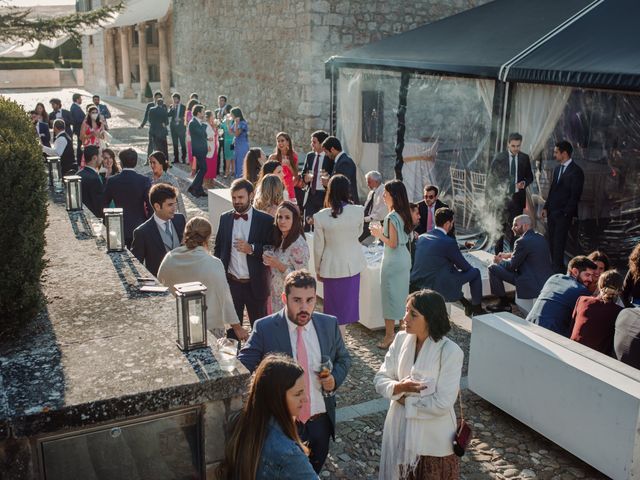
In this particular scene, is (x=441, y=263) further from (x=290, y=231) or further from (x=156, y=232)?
(x=156, y=232)

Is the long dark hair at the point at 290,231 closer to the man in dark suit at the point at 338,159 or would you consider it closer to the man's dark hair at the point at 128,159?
the man's dark hair at the point at 128,159

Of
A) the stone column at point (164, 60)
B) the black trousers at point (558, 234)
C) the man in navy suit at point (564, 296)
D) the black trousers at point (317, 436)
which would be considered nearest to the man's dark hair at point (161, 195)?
the black trousers at point (317, 436)

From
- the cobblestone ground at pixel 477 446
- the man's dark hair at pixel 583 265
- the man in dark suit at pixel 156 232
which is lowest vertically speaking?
the cobblestone ground at pixel 477 446

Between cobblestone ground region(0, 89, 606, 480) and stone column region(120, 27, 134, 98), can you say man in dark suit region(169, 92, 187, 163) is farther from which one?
stone column region(120, 27, 134, 98)

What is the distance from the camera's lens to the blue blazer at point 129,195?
6.79m

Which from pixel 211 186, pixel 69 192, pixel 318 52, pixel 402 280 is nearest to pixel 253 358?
pixel 402 280

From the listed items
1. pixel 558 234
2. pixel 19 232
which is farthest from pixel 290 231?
pixel 558 234

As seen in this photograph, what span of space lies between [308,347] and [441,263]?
9.62 feet

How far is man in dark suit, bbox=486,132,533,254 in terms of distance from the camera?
29.1 feet

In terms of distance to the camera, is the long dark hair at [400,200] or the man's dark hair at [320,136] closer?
the long dark hair at [400,200]

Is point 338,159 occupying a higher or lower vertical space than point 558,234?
higher

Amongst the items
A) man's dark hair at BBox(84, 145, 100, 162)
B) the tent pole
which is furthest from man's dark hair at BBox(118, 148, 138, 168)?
the tent pole

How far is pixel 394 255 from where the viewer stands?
243 inches

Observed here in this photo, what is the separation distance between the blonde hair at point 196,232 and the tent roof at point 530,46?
16.4 feet
